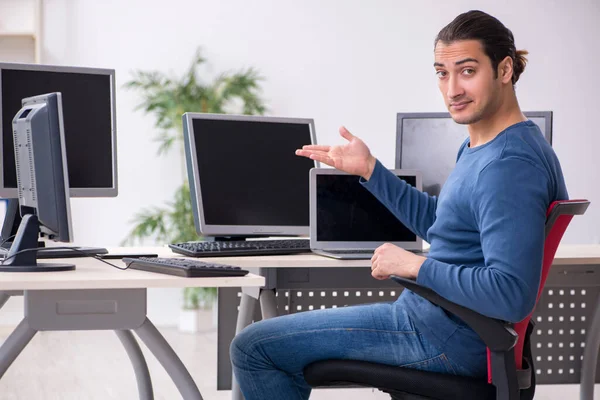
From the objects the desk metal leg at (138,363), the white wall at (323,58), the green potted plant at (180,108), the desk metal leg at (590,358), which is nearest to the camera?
the desk metal leg at (138,363)

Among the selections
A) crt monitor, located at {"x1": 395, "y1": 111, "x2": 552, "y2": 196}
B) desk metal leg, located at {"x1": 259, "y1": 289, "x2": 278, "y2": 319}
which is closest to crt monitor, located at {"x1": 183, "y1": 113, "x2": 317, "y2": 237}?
desk metal leg, located at {"x1": 259, "y1": 289, "x2": 278, "y2": 319}

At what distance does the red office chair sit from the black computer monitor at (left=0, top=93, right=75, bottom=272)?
701 mm

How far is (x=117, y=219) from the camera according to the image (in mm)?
5531

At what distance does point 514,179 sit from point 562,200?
133mm

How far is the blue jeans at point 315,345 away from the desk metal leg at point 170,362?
0.25 metres

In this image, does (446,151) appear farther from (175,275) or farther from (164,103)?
(164,103)

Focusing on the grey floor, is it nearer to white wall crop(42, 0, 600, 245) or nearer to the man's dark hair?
white wall crop(42, 0, 600, 245)

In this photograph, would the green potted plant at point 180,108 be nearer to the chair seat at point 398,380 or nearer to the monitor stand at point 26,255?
the monitor stand at point 26,255

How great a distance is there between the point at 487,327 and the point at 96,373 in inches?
115

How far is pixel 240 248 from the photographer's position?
7.78 feet

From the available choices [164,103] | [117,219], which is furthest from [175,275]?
[117,219]

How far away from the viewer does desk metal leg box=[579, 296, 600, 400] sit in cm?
291

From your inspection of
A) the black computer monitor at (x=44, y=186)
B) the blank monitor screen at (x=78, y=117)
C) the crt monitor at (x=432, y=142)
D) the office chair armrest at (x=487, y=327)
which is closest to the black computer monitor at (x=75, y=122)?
the blank monitor screen at (x=78, y=117)

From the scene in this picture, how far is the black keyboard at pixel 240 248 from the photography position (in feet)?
7.60
